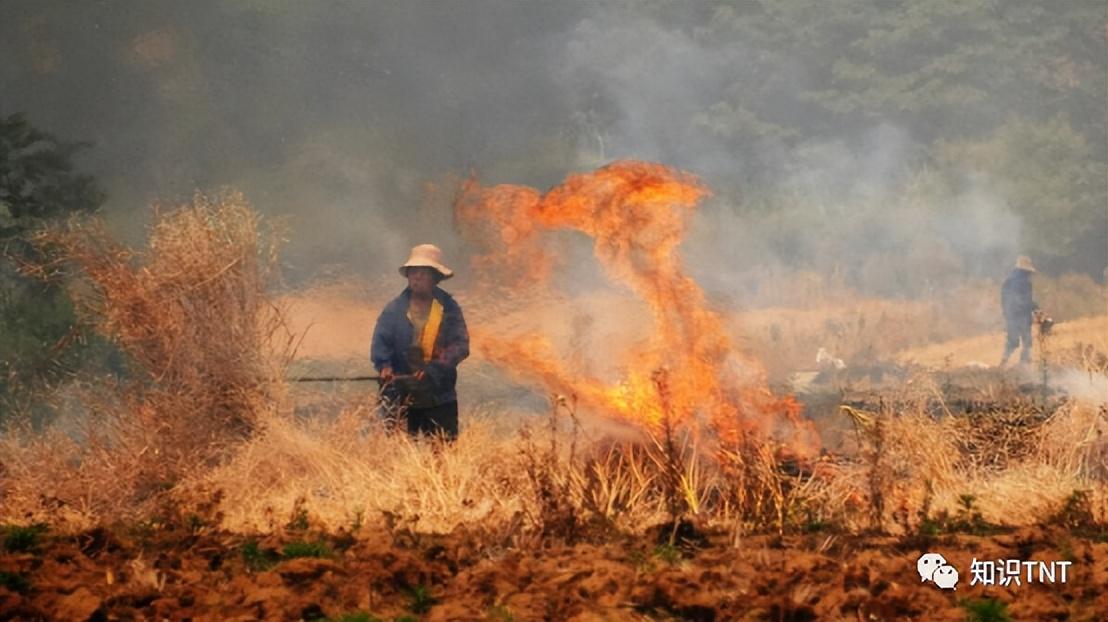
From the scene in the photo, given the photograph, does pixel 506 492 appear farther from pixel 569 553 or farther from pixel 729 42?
pixel 729 42

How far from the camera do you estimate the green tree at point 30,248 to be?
16.0m

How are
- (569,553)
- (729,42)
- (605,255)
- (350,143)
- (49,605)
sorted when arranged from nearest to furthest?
(49,605)
(569,553)
(605,255)
(350,143)
(729,42)

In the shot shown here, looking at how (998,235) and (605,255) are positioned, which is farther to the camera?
(998,235)

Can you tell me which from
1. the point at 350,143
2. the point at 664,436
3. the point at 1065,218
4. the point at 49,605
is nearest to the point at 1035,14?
the point at 1065,218

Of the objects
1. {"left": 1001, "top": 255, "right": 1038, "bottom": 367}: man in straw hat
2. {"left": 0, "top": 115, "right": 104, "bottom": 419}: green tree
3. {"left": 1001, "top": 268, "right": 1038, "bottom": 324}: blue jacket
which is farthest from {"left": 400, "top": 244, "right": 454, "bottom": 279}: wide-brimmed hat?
{"left": 1001, "top": 268, "right": 1038, "bottom": 324}: blue jacket

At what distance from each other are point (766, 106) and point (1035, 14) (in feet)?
18.4

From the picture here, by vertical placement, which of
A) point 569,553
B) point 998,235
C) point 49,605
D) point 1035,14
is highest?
point 1035,14

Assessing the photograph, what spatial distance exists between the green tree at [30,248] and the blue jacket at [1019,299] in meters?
13.8

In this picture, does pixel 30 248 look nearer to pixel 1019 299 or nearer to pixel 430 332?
pixel 430 332

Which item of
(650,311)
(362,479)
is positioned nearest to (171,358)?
(362,479)

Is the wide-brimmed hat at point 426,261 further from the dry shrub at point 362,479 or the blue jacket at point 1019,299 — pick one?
the blue jacket at point 1019,299

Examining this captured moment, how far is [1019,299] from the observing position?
66.6 feet

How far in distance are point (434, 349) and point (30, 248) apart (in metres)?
7.12

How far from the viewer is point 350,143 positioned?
62.4 feet
